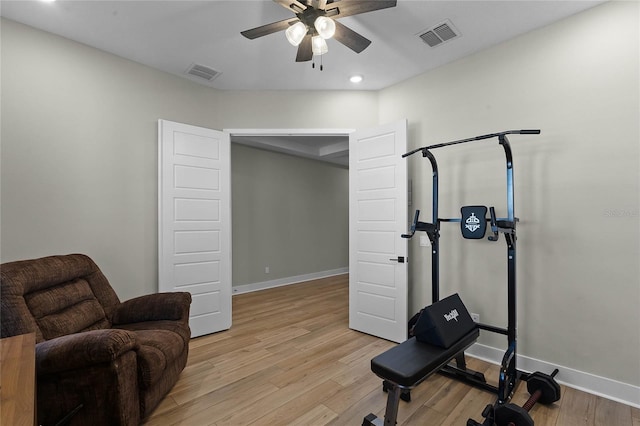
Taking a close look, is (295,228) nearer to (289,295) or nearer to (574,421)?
(289,295)

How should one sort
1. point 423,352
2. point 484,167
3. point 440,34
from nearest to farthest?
point 423,352 < point 440,34 < point 484,167

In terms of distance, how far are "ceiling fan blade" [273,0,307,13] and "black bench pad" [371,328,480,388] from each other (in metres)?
2.18

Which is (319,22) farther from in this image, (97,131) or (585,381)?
(585,381)

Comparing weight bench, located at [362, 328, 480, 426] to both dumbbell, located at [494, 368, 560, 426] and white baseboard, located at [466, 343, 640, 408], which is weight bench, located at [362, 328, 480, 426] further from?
white baseboard, located at [466, 343, 640, 408]

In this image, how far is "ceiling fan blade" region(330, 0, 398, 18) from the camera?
6.15 feet

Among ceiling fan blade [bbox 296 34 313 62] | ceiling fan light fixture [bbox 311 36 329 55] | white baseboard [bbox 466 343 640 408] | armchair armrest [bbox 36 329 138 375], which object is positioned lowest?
white baseboard [bbox 466 343 640 408]

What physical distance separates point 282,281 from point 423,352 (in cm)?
452

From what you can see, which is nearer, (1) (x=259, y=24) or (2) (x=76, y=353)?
(2) (x=76, y=353)

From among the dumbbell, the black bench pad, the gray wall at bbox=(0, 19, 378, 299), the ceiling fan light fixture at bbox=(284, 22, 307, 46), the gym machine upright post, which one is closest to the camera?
the black bench pad

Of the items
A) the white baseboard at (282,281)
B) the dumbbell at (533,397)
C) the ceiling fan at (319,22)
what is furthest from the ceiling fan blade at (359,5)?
the white baseboard at (282,281)

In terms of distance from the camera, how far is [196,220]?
11.5ft

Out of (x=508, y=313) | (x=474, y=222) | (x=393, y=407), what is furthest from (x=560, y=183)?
(x=393, y=407)

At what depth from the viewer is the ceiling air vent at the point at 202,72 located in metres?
3.31

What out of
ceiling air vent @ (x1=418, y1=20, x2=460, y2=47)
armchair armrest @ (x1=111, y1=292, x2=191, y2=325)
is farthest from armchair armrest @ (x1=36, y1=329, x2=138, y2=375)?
ceiling air vent @ (x1=418, y1=20, x2=460, y2=47)
